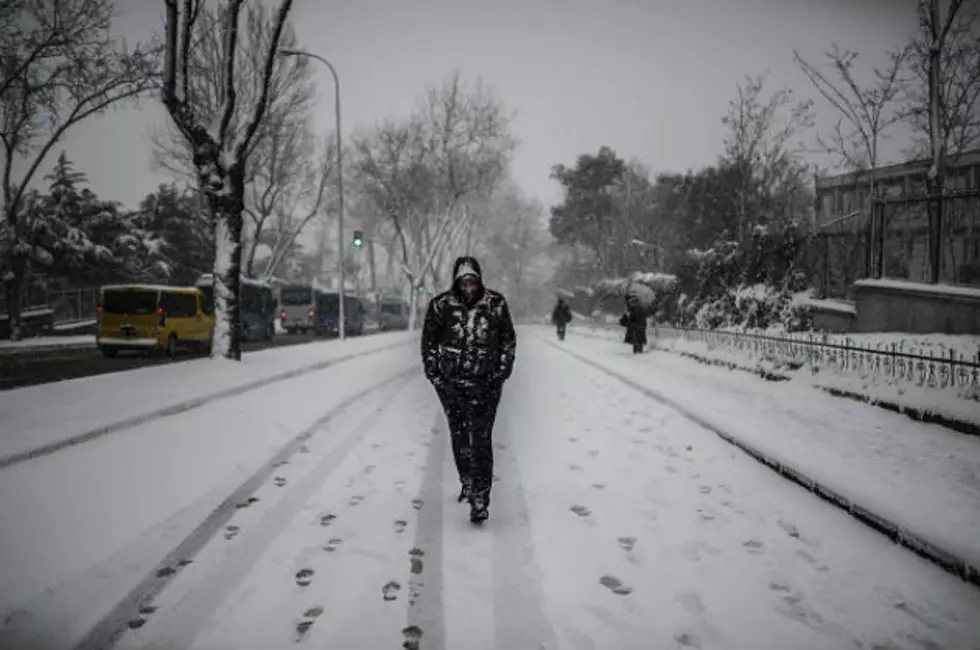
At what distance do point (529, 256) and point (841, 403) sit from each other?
73113mm

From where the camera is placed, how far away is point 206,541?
4070 mm

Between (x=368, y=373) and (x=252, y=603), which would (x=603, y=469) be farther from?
(x=368, y=373)

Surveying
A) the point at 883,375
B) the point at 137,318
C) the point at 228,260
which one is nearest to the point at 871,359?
the point at 883,375

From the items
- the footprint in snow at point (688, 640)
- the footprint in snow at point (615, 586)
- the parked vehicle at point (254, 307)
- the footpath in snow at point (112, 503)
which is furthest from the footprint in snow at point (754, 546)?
the parked vehicle at point (254, 307)

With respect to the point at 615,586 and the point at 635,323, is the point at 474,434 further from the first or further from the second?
the point at 635,323

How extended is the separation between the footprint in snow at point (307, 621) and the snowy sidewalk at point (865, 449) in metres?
3.71

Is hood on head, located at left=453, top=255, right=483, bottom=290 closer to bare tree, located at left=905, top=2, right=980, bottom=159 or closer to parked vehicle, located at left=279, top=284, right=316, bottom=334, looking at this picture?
bare tree, located at left=905, top=2, right=980, bottom=159

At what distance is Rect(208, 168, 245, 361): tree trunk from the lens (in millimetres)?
14953

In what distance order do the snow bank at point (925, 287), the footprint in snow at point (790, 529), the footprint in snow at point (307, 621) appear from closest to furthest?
the footprint in snow at point (307, 621)
the footprint in snow at point (790, 529)
the snow bank at point (925, 287)

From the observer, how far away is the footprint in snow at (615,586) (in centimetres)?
336

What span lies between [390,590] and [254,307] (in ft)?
99.2

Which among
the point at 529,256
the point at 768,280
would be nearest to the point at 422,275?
the point at 768,280

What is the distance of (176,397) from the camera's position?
974cm

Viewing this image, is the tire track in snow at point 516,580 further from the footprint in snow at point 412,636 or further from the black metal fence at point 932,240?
the black metal fence at point 932,240
